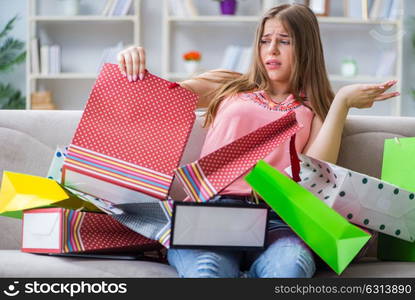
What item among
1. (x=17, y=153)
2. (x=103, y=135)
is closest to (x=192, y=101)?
(x=103, y=135)

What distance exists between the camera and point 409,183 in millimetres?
1696

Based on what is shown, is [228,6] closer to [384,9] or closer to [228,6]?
[228,6]

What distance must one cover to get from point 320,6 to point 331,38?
0.26 metres

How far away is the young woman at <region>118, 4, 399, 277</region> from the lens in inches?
69.4

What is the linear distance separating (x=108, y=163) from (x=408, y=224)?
71 centimetres

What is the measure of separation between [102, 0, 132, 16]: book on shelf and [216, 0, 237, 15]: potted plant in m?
0.64

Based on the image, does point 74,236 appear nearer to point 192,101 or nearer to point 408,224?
point 192,101

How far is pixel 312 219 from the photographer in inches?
53.0

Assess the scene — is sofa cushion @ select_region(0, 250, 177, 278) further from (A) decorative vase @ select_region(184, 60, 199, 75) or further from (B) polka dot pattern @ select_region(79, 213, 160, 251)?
(A) decorative vase @ select_region(184, 60, 199, 75)

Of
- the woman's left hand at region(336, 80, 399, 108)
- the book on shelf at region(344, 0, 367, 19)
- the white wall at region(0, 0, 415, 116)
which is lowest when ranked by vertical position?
the white wall at region(0, 0, 415, 116)

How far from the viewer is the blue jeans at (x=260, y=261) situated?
4.55ft

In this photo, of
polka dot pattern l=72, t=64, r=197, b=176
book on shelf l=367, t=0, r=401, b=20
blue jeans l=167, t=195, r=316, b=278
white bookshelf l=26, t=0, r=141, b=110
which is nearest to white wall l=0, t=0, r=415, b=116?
white bookshelf l=26, t=0, r=141, b=110

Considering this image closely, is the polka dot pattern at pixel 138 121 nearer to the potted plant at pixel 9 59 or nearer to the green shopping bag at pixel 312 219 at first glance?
the green shopping bag at pixel 312 219

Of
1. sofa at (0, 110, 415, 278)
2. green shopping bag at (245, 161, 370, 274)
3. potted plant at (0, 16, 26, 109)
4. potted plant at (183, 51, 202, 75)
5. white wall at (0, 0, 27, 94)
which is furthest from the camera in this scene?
white wall at (0, 0, 27, 94)
